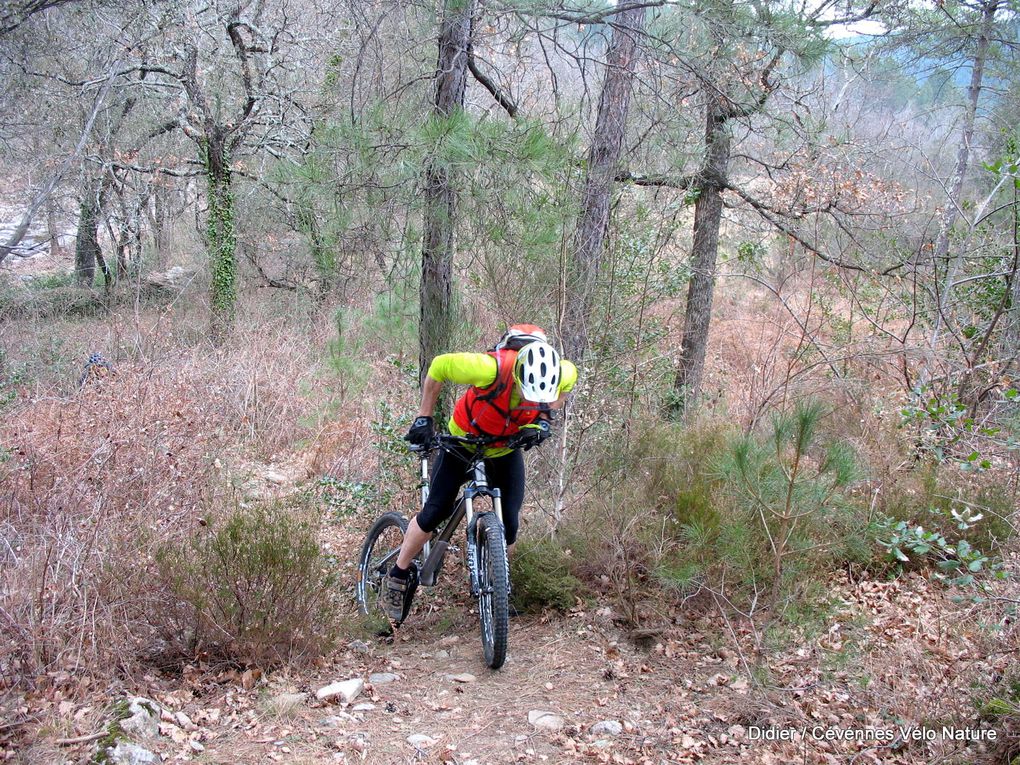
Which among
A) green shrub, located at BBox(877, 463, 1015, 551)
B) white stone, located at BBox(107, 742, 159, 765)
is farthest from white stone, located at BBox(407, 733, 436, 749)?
green shrub, located at BBox(877, 463, 1015, 551)

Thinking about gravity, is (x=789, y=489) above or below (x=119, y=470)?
above

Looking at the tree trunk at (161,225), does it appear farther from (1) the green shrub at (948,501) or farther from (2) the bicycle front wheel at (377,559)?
(1) the green shrub at (948,501)

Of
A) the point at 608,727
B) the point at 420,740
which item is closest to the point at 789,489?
the point at 608,727

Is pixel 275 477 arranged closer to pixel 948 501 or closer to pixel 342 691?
pixel 342 691

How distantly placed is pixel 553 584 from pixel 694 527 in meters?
0.96

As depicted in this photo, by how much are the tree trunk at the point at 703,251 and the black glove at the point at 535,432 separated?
174 inches

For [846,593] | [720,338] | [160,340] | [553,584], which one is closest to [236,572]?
[553,584]

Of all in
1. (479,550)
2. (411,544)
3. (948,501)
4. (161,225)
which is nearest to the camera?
(479,550)

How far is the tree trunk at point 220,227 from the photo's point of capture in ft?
48.5

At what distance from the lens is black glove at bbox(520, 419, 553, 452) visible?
13.1 feet

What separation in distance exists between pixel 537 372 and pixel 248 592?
1.88m

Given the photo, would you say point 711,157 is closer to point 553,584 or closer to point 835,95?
point 835,95

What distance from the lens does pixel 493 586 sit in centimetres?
396

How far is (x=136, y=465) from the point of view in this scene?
19.3 ft
